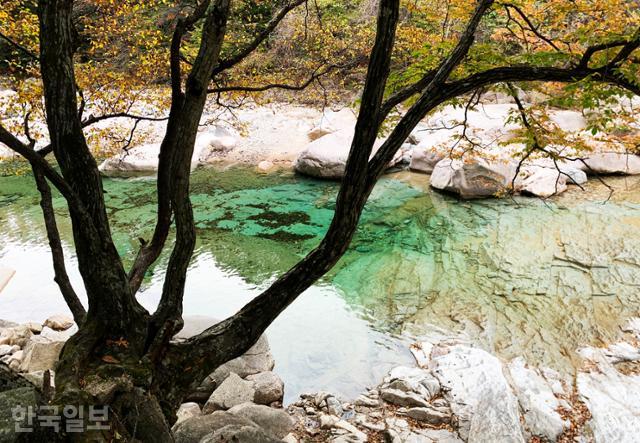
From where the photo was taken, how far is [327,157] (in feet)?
48.5

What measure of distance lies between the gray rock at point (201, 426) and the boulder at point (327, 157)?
36.0 feet

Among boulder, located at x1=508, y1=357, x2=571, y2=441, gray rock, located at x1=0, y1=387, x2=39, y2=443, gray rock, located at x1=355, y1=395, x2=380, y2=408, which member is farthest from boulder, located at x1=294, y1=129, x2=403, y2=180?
gray rock, located at x1=0, y1=387, x2=39, y2=443

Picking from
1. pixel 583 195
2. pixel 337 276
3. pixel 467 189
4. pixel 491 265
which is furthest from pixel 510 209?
pixel 337 276

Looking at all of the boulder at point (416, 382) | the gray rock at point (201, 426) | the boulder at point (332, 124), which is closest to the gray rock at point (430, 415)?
the boulder at point (416, 382)

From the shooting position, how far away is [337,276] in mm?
9078

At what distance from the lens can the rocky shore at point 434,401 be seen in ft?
14.7

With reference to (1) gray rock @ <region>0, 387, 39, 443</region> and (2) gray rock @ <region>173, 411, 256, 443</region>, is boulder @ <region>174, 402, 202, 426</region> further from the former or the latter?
(1) gray rock @ <region>0, 387, 39, 443</region>

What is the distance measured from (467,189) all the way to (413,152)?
3355 mm

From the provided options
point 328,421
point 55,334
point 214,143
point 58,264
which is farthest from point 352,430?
point 214,143

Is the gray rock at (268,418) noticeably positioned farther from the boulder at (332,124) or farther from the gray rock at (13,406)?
the boulder at (332,124)

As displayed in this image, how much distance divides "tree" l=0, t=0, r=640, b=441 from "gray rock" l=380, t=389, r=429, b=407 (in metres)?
2.36

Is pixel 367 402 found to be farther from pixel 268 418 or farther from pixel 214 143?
pixel 214 143

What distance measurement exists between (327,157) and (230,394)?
10539 mm

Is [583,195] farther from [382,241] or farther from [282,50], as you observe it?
[282,50]
